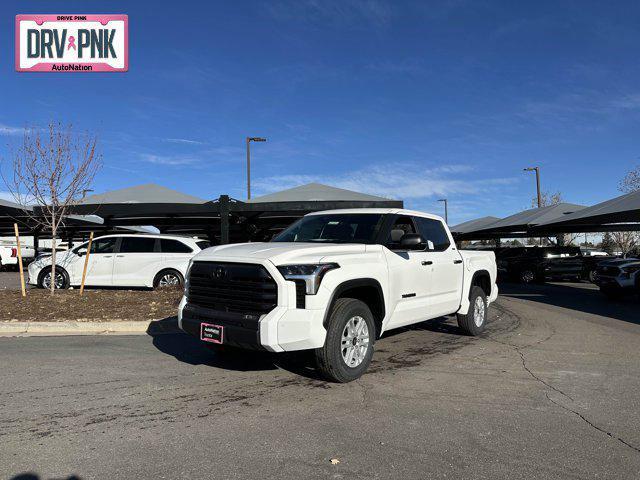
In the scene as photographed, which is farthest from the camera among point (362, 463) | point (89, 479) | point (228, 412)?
point (228, 412)

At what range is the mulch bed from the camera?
8.90m

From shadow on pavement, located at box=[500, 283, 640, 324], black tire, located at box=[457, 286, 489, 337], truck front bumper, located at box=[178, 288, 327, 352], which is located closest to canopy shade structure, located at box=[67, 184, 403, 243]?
shadow on pavement, located at box=[500, 283, 640, 324]

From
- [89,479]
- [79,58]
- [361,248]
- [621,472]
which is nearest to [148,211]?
[79,58]

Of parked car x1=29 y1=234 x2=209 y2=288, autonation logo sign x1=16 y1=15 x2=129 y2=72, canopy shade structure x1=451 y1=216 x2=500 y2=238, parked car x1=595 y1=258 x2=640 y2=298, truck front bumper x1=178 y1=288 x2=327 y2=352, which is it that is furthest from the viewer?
canopy shade structure x1=451 y1=216 x2=500 y2=238

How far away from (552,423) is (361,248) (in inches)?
95.7

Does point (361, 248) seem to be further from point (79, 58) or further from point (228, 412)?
point (79, 58)

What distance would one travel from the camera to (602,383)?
5.18 meters

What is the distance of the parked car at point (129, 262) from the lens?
41.9 feet

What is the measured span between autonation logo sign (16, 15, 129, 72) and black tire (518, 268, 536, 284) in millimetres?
18775

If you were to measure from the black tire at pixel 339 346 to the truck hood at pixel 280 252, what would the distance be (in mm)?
528

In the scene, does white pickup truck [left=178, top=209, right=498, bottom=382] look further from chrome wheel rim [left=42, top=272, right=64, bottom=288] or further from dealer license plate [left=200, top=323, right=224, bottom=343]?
chrome wheel rim [left=42, top=272, right=64, bottom=288]

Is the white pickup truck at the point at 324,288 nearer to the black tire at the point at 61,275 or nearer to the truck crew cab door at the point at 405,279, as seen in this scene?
the truck crew cab door at the point at 405,279

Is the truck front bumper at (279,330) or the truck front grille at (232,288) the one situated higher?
the truck front grille at (232,288)

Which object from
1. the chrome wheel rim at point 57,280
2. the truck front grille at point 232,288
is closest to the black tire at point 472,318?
the truck front grille at point 232,288
